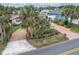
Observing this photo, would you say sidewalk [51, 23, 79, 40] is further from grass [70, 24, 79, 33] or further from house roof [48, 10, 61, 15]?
house roof [48, 10, 61, 15]

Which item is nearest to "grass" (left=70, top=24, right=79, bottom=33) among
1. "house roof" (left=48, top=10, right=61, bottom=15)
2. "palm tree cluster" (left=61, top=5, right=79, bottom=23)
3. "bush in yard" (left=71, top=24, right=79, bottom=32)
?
"bush in yard" (left=71, top=24, right=79, bottom=32)

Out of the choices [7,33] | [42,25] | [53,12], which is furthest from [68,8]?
[7,33]

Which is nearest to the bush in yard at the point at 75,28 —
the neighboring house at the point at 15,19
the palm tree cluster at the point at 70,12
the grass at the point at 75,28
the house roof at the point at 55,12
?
the grass at the point at 75,28

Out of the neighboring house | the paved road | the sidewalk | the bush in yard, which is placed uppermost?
the neighboring house

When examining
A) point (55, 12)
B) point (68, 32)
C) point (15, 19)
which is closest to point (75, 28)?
point (68, 32)

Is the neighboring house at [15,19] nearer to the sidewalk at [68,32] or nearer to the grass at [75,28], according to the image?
the sidewalk at [68,32]

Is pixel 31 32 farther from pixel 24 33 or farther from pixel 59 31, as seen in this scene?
pixel 59 31
